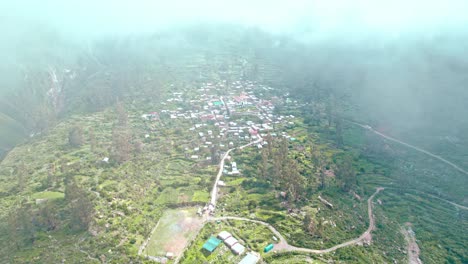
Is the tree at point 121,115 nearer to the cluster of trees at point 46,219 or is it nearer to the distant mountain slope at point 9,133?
the distant mountain slope at point 9,133

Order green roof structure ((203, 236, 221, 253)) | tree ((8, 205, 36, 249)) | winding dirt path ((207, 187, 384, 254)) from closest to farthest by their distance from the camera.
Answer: green roof structure ((203, 236, 221, 253)), tree ((8, 205, 36, 249)), winding dirt path ((207, 187, 384, 254))

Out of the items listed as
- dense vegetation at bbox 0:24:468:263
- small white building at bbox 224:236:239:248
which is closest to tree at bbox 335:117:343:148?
dense vegetation at bbox 0:24:468:263

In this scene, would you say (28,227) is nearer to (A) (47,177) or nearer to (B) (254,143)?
(A) (47,177)

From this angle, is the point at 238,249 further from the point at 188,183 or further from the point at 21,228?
the point at 21,228

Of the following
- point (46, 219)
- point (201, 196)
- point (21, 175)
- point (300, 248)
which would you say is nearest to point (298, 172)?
point (201, 196)

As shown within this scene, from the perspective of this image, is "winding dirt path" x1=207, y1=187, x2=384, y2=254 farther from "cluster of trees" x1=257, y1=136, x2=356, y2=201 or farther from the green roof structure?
"cluster of trees" x1=257, y1=136, x2=356, y2=201

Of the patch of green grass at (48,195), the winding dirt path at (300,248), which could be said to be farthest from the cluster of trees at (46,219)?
the winding dirt path at (300,248)

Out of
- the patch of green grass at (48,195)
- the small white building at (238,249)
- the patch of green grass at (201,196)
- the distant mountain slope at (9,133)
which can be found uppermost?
the patch of green grass at (48,195)

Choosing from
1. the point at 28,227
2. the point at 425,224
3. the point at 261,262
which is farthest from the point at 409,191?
the point at 28,227
